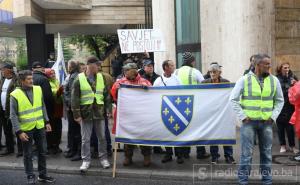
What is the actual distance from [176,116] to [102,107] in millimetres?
1289

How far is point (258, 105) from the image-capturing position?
609 centimetres

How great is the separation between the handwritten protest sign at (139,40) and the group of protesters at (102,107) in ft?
3.70

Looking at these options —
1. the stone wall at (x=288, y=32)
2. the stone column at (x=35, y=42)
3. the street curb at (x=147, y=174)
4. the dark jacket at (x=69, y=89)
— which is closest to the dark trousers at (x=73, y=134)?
the dark jacket at (x=69, y=89)

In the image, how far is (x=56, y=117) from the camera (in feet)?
29.9

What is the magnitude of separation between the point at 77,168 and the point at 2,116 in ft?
7.76

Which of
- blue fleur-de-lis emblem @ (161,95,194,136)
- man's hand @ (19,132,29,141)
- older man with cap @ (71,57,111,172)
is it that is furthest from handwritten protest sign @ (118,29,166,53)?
man's hand @ (19,132,29,141)

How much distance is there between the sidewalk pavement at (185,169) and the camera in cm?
698

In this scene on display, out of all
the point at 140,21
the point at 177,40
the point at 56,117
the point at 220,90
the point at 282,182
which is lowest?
the point at 282,182

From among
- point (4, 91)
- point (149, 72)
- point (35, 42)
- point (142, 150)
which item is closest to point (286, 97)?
point (149, 72)

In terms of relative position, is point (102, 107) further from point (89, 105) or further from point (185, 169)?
point (185, 169)

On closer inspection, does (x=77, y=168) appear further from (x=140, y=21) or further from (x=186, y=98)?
(x=140, y=21)

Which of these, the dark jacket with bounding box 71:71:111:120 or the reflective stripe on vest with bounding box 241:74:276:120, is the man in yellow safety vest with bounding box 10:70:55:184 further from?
the reflective stripe on vest with bounding box 241:74:276:120

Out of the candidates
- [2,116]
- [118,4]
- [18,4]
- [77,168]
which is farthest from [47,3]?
[77,168]

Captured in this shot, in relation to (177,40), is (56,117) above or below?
below
